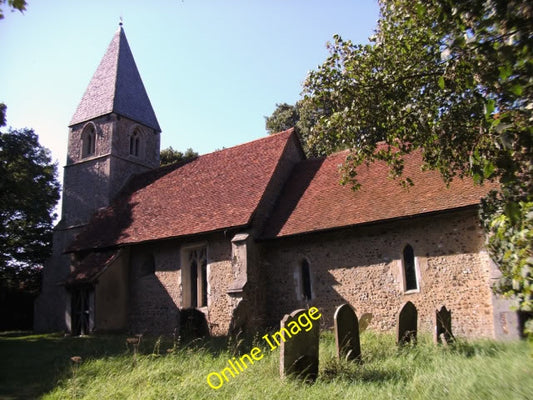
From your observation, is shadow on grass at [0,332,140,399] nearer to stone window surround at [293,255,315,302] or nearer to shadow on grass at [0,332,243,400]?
shadow on grass at [0,332,243,400]

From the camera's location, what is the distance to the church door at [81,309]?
56.3 ft

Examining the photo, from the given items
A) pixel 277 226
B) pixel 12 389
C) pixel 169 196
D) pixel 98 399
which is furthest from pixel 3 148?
pixel 98 399

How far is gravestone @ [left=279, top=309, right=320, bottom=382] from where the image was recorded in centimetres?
712

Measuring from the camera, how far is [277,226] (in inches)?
605

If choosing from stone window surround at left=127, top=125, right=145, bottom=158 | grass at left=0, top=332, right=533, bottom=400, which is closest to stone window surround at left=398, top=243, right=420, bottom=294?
grass at left=0, top=332, right=533, bottom=400

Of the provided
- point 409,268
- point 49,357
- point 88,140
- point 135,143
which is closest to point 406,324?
point 409,268

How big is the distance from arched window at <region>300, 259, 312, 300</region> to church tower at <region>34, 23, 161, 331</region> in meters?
11.4

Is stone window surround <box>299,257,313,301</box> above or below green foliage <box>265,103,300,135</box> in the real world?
below

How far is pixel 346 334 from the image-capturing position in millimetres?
8094

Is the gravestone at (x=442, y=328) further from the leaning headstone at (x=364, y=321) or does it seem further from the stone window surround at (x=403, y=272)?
the leaning headstone at (x=364, y=321)

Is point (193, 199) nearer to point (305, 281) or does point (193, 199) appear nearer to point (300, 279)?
point (300, 279)

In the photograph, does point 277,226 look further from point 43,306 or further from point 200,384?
point 43,306

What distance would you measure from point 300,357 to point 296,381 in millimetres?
493

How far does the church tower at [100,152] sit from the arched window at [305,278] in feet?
37.3
